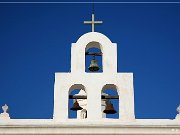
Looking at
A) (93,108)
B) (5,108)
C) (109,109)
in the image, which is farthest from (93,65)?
(5,108)

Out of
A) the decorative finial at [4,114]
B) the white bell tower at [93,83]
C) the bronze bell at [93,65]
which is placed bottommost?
the decorative finial at [4,114]

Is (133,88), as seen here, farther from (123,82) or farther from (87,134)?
(87,134)

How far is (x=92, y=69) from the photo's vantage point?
1631cm

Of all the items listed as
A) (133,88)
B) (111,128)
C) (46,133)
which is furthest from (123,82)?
(46,133)

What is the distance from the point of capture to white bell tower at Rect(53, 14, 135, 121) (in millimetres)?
12945

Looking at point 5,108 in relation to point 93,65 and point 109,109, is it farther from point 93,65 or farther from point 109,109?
point 93,65

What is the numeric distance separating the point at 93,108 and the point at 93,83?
75cm

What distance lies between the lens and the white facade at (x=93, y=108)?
12.5 meters

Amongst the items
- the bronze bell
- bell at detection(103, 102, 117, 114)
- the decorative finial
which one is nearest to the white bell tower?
bell at detection(103, 102, 117, 114)

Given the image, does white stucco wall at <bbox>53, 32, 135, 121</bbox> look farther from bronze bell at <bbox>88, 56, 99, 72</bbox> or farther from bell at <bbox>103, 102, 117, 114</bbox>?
bronze bell at <bbox>88, 56, 99, 72</bbox>

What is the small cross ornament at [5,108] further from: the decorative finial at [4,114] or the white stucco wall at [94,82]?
the white stucco wall at [94,82]

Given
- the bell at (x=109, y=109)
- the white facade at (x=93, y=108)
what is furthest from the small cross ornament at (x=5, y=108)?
the bell at (x=109, y=109)

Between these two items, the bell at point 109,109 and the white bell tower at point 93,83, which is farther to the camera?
the bell at point 109,109

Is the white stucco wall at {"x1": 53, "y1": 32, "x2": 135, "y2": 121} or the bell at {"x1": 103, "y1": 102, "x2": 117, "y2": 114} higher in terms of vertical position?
the white stucco wall at {"x1": 53, "y1": 32, "x2": 135, "y2": 121}
